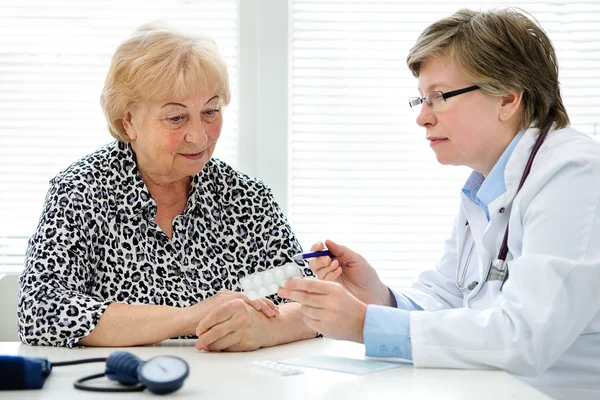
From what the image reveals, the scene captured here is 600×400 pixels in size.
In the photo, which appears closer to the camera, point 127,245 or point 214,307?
point 214,307

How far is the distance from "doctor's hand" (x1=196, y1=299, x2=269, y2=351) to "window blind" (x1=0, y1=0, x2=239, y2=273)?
4.66 feet

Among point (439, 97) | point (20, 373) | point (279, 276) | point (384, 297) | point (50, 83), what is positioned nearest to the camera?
point (20, 373)

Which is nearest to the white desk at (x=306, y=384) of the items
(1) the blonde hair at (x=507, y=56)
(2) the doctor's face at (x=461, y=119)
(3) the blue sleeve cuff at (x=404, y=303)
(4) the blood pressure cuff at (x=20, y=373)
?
(4) the blood pressure cuff at (x=20, y=373)

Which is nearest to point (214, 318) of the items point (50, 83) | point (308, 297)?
point (308, 297)

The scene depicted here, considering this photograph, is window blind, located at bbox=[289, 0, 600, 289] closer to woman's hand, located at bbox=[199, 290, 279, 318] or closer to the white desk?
woman's hand, located at bbox=[199, 290, 279, 318]

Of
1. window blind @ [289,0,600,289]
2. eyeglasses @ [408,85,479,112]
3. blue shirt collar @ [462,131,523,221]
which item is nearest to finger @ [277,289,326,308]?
blue shirt collar @ [462,131,523,221]

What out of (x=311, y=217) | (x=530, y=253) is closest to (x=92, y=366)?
(x=530, y=253)

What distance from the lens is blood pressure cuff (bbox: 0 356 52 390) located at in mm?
1191

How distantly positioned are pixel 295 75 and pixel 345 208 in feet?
1.98

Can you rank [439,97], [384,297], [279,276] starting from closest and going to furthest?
[279,276] → [439,97] → [384,297]

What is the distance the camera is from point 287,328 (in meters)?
1.76

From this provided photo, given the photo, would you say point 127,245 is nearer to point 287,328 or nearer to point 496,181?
point 287,328

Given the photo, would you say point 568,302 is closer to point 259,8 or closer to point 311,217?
point 311,217

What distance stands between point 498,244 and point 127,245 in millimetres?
990
